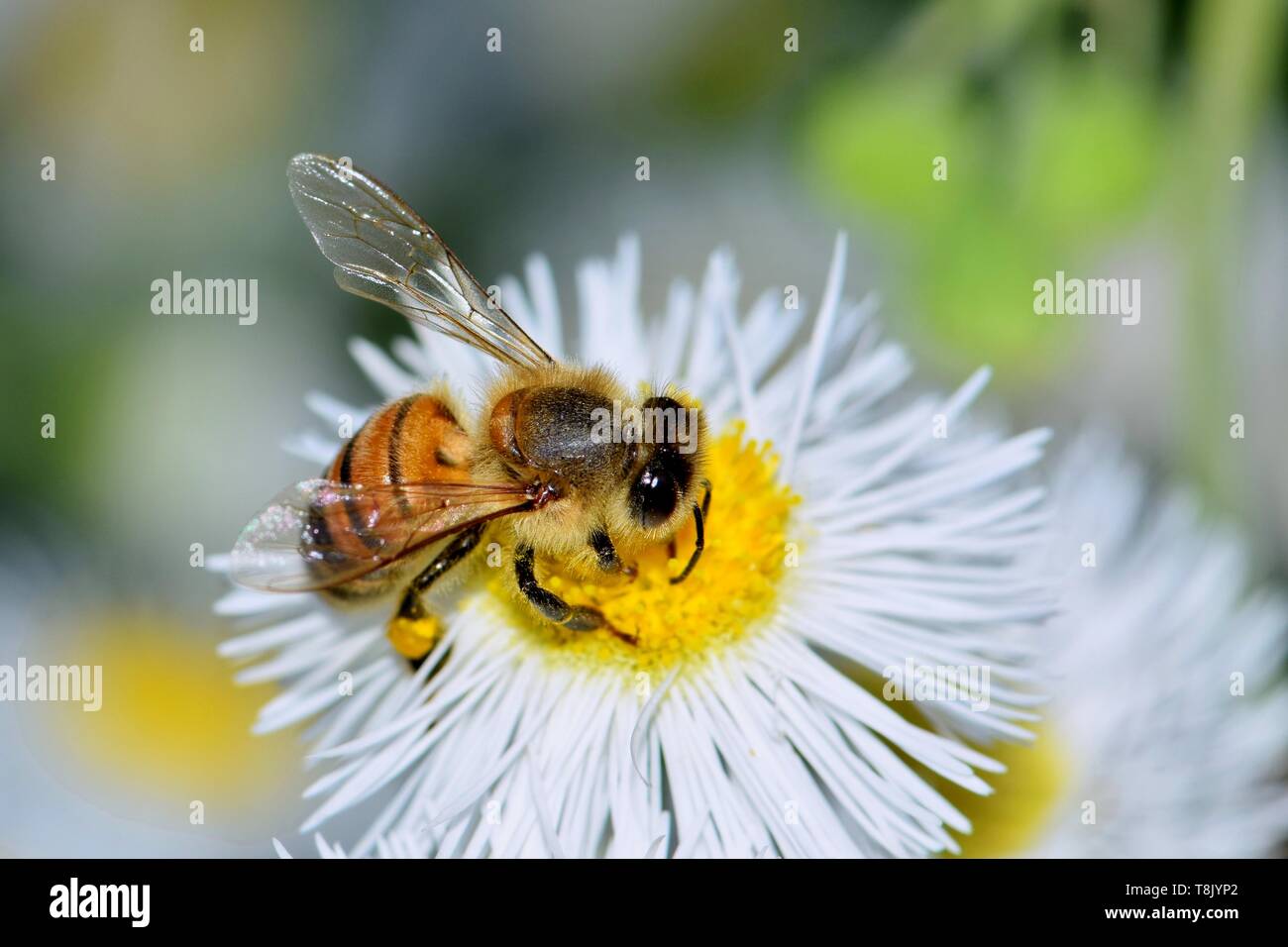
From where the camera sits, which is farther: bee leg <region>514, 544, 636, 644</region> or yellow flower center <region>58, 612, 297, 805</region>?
yellow flower center <region>58, 612, 297, 805</region>

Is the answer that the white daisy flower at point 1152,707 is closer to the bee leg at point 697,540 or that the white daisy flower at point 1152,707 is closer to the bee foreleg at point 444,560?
the bee leg at point 697,540

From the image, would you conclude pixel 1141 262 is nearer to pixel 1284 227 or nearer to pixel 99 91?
pixel 1284 227

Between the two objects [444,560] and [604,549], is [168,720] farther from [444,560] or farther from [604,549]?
[604,549]

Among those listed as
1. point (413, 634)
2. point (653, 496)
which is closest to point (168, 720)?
point (413, 634)

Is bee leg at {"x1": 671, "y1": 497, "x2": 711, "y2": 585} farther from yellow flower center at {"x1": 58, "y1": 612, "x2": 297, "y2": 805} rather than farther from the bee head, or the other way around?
yellow flower center at {"x1": 58, "y1": 612, "x2": 297, "y2": 805}

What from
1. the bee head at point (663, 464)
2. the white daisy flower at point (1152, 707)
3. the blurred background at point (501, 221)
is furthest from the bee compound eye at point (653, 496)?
the blurred background at point (501, 221)

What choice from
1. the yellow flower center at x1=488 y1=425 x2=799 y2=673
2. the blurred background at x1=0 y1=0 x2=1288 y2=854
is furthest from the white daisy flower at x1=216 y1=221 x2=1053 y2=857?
the blurred background at x1=0 y1=0 x2=1288 y2=854

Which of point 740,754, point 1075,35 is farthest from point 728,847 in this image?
point 1075,35
